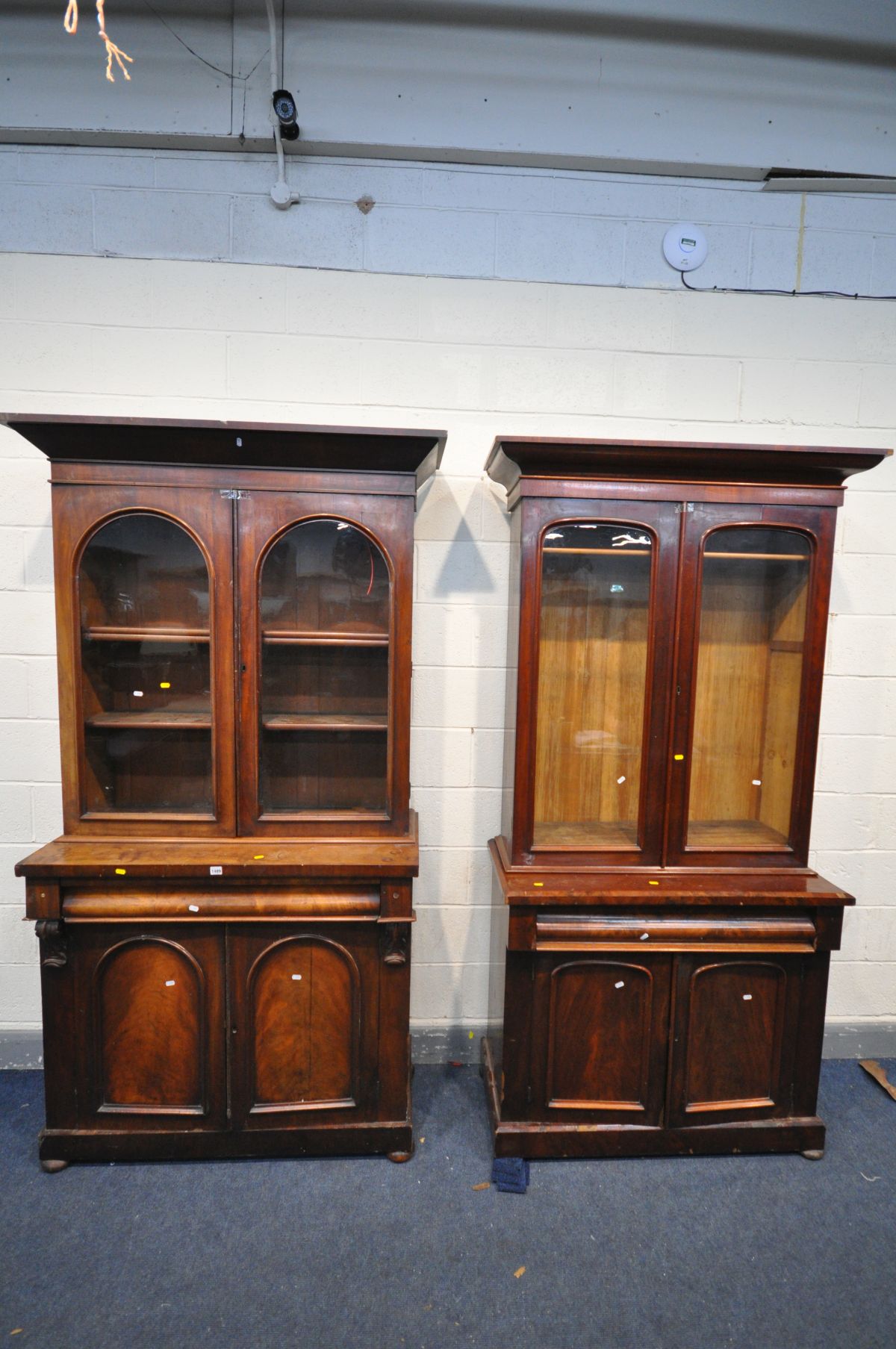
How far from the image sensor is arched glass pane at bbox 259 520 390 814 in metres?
2.01

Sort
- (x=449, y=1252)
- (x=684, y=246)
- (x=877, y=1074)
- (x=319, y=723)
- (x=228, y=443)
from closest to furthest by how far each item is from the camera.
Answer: (x=449, y=1252) < (x=228, y=443) < (x=319, y=723) < (x=684, y=246) < (x=877, y=1074)

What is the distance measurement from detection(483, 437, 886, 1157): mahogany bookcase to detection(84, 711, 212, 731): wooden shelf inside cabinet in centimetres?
93

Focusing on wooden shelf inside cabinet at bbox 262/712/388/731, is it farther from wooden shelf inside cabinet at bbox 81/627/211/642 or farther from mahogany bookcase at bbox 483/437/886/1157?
mahogany bookcase at bbox 483/437/886/1157

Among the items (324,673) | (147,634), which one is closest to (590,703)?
(324,673)

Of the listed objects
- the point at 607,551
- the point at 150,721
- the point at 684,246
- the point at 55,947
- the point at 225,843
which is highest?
the point at 684,246

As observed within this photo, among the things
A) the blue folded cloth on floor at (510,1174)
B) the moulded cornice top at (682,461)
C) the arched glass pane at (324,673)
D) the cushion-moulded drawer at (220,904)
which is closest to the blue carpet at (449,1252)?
the blue folded cloth on floor at (510,1174)

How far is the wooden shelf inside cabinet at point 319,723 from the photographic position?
2043 mm

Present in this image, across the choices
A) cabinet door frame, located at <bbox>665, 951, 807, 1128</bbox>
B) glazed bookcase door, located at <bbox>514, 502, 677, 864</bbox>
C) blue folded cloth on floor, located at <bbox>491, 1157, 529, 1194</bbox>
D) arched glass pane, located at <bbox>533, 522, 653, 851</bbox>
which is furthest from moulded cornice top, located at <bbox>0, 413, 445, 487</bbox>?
blue folded cloth on floor, located at <bbox>491, 1157, 529, 1194</bbox>

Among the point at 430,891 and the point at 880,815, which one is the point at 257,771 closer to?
the point at 430,891

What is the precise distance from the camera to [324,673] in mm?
2125

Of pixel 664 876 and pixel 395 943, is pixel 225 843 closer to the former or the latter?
pixel 395 943

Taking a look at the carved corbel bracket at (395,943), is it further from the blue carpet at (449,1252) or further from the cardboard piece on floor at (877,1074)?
the cardboard piece on floor at (877,1074)

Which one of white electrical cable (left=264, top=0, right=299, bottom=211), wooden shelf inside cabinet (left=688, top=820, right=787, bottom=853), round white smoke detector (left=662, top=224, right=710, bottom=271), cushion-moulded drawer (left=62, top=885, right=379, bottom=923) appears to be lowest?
cushion-moulded drawer (left=62, top=885, right=379, bottom=923)

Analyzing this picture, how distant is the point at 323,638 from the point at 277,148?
1.57 metres
